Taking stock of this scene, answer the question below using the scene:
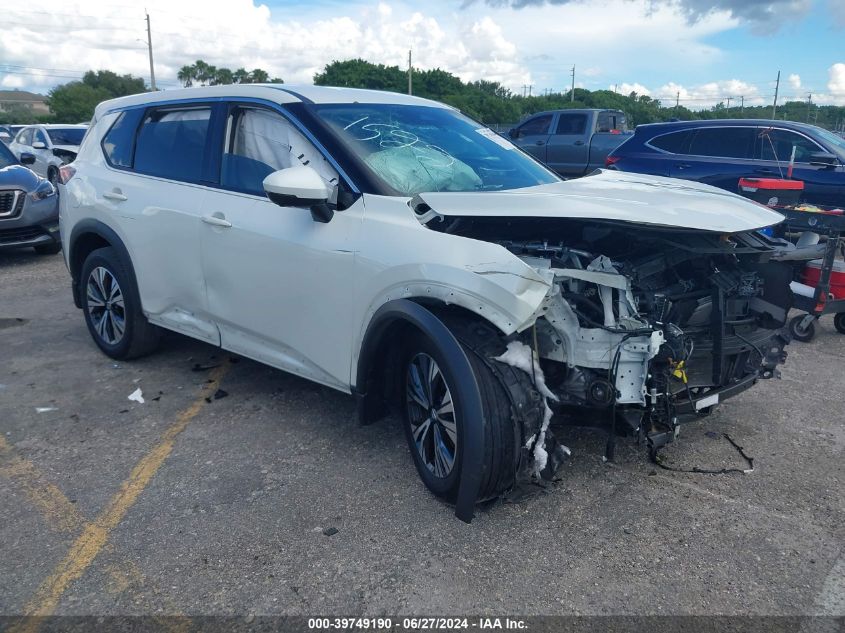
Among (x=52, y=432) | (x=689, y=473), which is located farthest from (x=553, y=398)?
(x=52, y=432)

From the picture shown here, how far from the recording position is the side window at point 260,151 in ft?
12.5

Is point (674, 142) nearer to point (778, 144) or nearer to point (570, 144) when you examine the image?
point (778, 144)

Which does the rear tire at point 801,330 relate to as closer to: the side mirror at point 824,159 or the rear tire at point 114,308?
the side mirror at point 824,159

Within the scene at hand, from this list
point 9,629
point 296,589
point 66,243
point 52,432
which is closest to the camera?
point 9,629

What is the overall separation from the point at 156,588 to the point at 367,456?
1.35 metres

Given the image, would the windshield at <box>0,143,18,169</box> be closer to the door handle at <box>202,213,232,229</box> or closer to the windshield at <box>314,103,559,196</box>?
the door handle at <box>202,213,232,229</box>

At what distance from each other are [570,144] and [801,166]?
7.39 metres

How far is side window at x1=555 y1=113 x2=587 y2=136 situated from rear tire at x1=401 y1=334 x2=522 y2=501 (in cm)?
1398

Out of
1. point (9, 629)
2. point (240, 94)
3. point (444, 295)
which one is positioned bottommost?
point (9, 629)

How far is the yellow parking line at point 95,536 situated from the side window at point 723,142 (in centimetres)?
846

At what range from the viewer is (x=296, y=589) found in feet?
9.11

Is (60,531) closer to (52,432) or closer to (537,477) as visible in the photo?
(52,432)

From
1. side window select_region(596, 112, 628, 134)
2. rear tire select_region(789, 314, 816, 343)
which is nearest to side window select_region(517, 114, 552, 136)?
side window select_region(596, 112, 628, 134)

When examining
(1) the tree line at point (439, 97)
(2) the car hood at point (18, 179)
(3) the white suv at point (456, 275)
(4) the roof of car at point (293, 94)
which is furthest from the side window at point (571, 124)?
(1) the tree line at point (439, 97)
